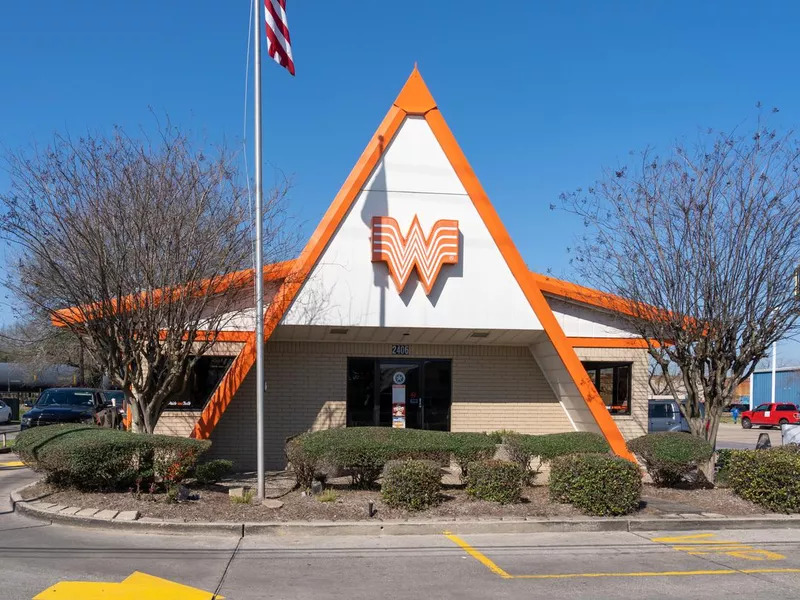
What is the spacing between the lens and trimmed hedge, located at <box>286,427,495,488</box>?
11852 mm

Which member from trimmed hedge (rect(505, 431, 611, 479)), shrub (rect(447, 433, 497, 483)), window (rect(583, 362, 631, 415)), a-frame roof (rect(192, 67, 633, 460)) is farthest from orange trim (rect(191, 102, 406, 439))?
window (rect(583, 362, 631, 415))

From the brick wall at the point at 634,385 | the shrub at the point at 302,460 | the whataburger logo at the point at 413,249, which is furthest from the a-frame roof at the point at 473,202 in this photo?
the shrub at the point at 302,460

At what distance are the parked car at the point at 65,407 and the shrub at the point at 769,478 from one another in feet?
59.8

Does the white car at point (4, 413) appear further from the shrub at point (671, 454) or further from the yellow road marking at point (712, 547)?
the yellow road marking at point (712, 547)

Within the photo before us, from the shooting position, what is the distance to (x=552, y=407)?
16.8 metres

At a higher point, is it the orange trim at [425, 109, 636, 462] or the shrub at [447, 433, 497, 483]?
the orange trim at [425, 109, 636, 462]

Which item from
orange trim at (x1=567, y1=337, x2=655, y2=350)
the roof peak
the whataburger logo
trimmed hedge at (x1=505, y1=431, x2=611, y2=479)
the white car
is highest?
the roof peak

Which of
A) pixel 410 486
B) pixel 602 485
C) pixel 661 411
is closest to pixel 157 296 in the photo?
pixel 410 486

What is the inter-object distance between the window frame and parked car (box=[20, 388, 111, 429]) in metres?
15.0

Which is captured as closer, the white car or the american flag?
the american flag

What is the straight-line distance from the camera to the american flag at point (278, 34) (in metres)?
12.1

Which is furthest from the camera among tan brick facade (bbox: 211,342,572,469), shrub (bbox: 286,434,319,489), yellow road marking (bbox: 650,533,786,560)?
tan brick facade (bbox: 211,342,572,469)

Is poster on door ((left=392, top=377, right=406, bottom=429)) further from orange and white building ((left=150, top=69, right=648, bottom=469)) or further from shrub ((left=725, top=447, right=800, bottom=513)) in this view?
shrub ((left=725, top=447, right=800, bottom=513))

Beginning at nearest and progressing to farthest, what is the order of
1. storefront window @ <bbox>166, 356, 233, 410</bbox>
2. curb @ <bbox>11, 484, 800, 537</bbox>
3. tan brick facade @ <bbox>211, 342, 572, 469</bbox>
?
curb @ <bbox>11, 484, 800, 537</bbox> → storefront window @ <bbox>166, 356, 233, 410</bbox> → tan brick facade @ <bbox>211, 342, 572, 469</bbox>
